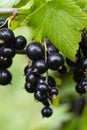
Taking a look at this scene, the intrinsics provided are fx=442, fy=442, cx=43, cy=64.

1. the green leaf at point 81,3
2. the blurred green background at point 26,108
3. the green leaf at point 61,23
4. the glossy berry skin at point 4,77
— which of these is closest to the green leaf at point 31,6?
the green leaf at point 61,23

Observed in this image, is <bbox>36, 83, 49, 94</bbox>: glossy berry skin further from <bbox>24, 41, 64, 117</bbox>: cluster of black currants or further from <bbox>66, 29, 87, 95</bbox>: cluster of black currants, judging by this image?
<bbox>66, 29, 87, 95</bbox>: cluster of black currants

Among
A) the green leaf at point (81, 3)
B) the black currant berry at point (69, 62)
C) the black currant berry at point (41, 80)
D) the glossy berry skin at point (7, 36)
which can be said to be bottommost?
the black currant berry at point (41, 80)

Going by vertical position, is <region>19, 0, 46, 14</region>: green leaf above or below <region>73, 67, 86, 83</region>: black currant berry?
above

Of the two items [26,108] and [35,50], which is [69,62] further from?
[26,108]

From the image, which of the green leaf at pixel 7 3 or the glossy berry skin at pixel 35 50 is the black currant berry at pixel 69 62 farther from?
the green leaf at pixel 7 3

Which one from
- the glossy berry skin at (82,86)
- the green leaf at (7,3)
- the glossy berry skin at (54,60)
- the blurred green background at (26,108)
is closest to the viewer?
the glossy berry skin at (54,60)

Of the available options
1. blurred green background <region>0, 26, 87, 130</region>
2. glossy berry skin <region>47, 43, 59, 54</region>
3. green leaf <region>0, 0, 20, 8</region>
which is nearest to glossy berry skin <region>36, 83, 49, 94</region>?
glossy berry skin <region>47, 43, 59, 54</region>
